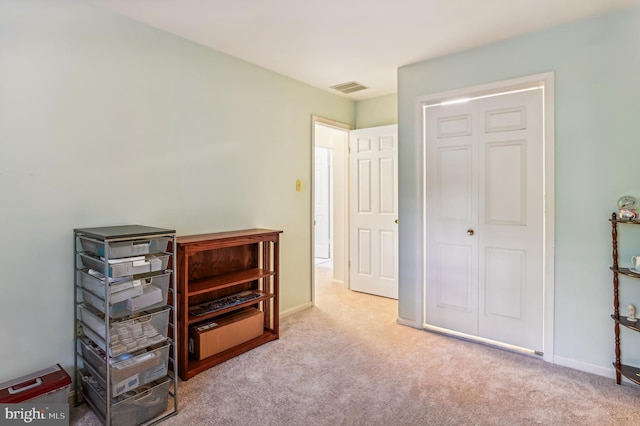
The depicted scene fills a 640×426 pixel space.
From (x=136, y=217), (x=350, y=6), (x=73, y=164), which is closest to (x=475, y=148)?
(x=350, y=6)

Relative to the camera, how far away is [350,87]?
394 centimetres

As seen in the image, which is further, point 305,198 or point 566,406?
point 305,198

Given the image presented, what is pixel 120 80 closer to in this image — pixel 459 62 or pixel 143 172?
pixel 143 172

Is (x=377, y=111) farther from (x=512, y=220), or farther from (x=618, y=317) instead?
(x=618, y=317)

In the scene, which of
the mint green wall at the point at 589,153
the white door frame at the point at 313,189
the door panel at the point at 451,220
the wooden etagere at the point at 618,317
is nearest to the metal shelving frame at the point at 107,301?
the white door frame at the point at 313,189

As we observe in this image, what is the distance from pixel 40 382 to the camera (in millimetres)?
1859

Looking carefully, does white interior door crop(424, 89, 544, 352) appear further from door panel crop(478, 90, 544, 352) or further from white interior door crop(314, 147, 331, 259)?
white interior door crop(314, 147, 331, 259)

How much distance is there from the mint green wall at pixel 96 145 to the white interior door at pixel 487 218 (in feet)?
5.64

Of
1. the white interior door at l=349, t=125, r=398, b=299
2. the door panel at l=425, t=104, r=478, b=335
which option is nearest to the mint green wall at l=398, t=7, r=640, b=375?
the door panel at l=425, t=104, r=478, b=335

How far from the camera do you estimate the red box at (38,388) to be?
1.74 metres

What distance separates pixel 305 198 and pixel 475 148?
1783mm

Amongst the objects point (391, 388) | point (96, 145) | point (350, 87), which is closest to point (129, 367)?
point (96, 145)

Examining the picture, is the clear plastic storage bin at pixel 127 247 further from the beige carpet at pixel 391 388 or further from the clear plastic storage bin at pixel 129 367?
the beige carpet at pixel 391 388

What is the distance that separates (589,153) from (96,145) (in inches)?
133
